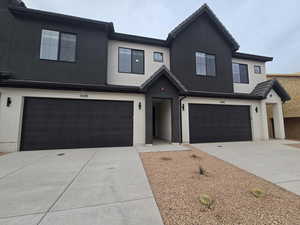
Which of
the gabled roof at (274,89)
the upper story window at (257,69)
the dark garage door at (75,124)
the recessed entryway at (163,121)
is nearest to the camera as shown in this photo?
the dark garage door at (75,124)

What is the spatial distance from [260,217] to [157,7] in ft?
62.4

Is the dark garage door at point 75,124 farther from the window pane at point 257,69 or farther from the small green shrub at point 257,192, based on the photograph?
the window pane at point 257,69

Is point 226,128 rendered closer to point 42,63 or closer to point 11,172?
point 11,172

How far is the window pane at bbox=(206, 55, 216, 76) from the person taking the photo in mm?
9891

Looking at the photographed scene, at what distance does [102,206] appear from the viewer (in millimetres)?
2230

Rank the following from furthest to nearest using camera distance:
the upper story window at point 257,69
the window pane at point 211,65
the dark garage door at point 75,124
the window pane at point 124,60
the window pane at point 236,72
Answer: the upper story window at point 257,69 < the window pane at point 236,72 < the window pane at point 211,65 < the window pane at point 124,60 < the dark garage door at point 75,124

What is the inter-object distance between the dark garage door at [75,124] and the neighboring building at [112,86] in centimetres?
5

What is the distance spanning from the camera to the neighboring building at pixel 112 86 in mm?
6629

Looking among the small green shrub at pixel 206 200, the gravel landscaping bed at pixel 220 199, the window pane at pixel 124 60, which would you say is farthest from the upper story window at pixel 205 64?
the small green shrub at pixel 206 200

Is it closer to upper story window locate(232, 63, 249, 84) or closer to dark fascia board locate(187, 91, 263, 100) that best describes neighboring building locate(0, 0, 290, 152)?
dark fascia board locate(187, 91, 263, 100)

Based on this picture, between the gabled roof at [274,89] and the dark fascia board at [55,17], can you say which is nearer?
the dark fascia board at [55,17]

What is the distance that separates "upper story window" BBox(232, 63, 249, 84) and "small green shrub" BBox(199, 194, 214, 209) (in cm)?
1106

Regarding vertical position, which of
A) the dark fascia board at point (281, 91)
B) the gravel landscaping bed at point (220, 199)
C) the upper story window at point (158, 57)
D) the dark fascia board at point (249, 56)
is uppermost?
the dark fascia board at point (249, 56)

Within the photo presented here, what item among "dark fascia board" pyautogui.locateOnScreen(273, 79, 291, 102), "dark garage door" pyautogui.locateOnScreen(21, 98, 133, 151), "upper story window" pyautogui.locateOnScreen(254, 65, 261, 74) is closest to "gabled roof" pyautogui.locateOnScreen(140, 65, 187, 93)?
"dark garage door" pyautogui.locateOnScreen(21, 98, 133, 151)
